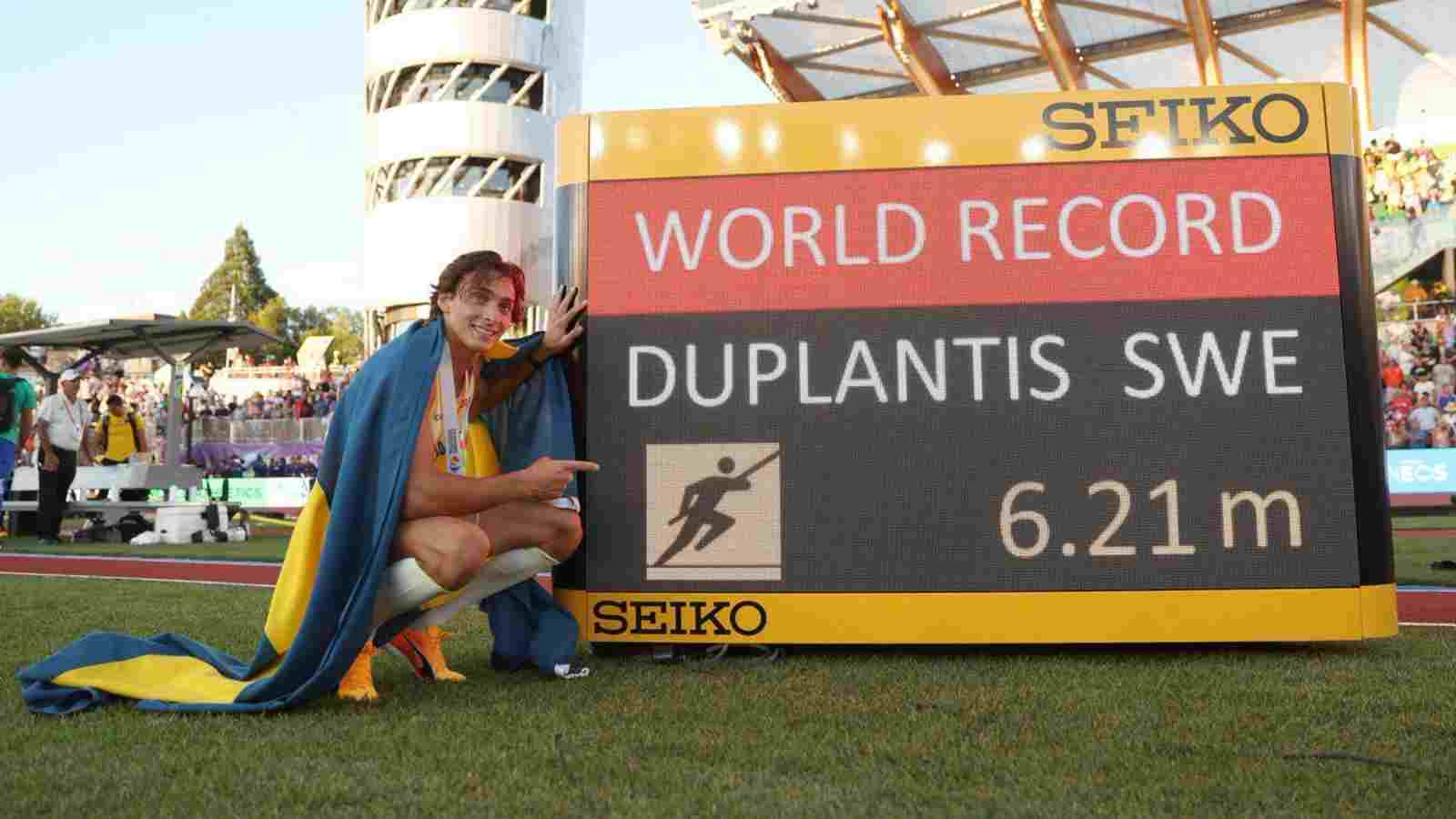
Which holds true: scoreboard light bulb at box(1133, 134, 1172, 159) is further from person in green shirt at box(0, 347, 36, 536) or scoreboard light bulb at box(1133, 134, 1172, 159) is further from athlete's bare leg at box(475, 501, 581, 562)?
person in green shirt at box(0, 347, 36, 536)

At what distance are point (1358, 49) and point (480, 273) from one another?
29097mm

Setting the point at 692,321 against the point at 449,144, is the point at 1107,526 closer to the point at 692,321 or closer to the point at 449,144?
the point at 692,321

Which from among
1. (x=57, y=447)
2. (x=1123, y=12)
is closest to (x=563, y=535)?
(x=57, y=447)

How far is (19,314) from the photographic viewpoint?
2849 inches

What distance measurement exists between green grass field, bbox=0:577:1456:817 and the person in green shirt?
284 inches

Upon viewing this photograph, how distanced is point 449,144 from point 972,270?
36.8 metres

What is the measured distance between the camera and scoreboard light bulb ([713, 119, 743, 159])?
438cm

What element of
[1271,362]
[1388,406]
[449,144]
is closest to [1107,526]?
[1271,362]

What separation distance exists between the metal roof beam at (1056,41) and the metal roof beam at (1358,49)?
19.0ft

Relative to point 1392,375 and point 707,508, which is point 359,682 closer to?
point 707,508

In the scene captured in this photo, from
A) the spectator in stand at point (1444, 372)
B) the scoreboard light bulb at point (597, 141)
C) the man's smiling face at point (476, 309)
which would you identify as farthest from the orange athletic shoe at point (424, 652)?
the spectator in stand at point (1444, 372)

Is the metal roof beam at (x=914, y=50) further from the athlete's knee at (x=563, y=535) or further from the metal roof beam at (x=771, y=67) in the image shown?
the athlete's knee at (x=563, y=535)

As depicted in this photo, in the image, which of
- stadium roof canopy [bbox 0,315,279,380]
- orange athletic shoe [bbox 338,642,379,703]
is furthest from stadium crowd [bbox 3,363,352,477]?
orange athletic shoe [bbox 338,642,379,703]

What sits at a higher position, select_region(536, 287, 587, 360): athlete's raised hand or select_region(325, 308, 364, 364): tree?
select_region(325, 308, 364, 364): tree
